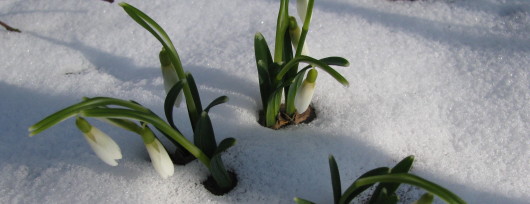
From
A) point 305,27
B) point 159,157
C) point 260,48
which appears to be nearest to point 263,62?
point 260,48

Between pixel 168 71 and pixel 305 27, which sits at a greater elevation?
pixel 305 27

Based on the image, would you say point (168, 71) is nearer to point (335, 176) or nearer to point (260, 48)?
point (260, 48)

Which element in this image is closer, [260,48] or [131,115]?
[131,115]

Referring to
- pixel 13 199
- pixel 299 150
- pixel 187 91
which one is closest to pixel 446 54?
pixel 299 150

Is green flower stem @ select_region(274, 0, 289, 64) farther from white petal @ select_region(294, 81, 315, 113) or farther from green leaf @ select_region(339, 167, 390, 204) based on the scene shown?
green leaf @ select_region(339, 167, 390, 204)

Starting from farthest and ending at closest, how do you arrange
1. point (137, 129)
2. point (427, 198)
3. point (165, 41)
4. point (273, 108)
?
point (273, 108)
point (165, 41)
point (137, 129)
point (427, 198)

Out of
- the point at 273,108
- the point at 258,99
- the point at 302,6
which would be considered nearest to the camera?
the point at 302,6

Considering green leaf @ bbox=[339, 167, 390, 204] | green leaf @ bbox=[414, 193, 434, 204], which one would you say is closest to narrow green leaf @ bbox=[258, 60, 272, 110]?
green leaf @ bbox=[339, 167, 390, 204]
